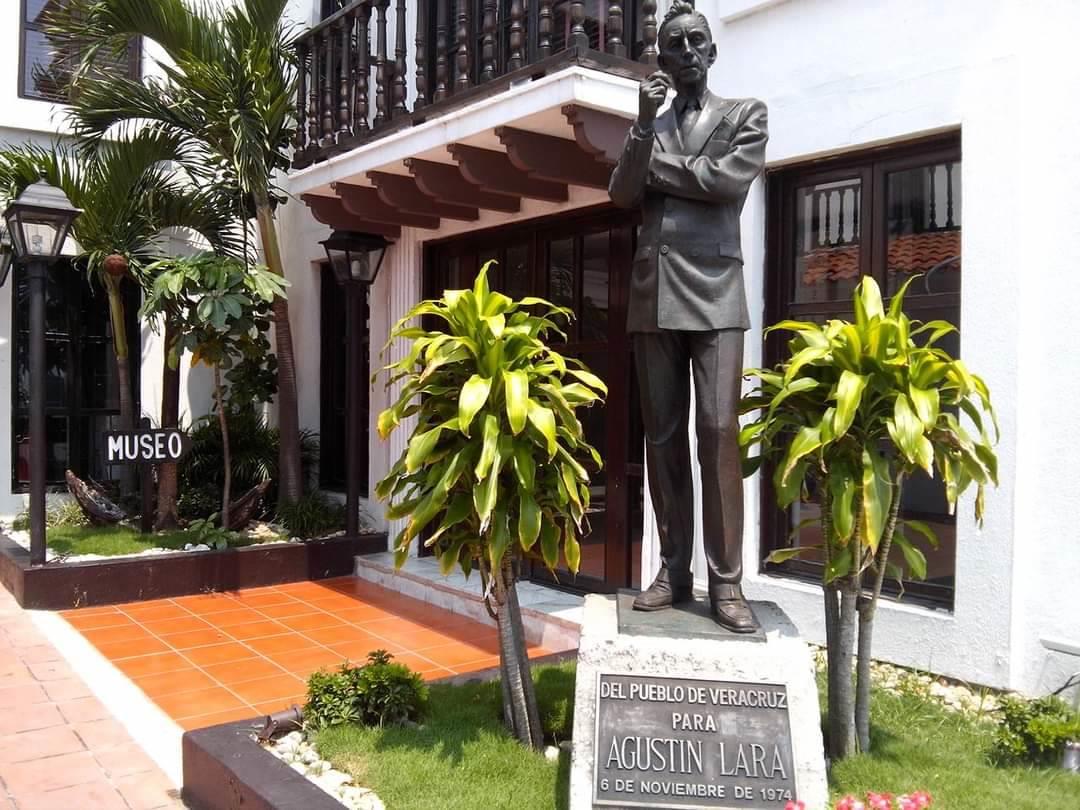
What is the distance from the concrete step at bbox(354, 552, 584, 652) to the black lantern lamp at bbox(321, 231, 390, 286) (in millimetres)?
2327

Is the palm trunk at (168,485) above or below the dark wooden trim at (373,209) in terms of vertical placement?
below

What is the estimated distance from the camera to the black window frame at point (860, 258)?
14.9 feet

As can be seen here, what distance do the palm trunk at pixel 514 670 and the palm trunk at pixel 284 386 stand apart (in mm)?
4757

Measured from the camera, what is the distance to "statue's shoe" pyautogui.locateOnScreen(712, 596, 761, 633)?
3141 mm

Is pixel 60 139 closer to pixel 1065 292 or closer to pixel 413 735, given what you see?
pixel 413 735

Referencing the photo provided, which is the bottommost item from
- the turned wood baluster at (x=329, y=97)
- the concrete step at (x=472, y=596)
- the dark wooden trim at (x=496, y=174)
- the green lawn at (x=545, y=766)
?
the concrete step at (x=472, y=596)

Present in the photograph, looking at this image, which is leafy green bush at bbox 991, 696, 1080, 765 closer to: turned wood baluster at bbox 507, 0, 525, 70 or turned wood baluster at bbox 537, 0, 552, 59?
turned wood baluster at bbox 537, 0, 552, 59

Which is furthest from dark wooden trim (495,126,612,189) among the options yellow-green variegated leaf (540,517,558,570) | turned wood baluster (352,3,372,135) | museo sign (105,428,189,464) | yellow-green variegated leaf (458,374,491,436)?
museo sign (105,428,189,464)

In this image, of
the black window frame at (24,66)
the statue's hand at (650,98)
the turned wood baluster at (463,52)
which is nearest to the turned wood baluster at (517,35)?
the turned wood baluster at (463,52)

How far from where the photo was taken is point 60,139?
8.59 m

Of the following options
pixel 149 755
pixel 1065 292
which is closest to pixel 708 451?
pixel 1065 292

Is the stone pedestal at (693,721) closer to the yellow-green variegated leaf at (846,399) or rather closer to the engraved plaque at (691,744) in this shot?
the engraved plaque at (691,744)

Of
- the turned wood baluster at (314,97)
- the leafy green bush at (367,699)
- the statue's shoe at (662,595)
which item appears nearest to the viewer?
the statue's shoe at (662,595)

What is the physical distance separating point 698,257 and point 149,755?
3119 mm
